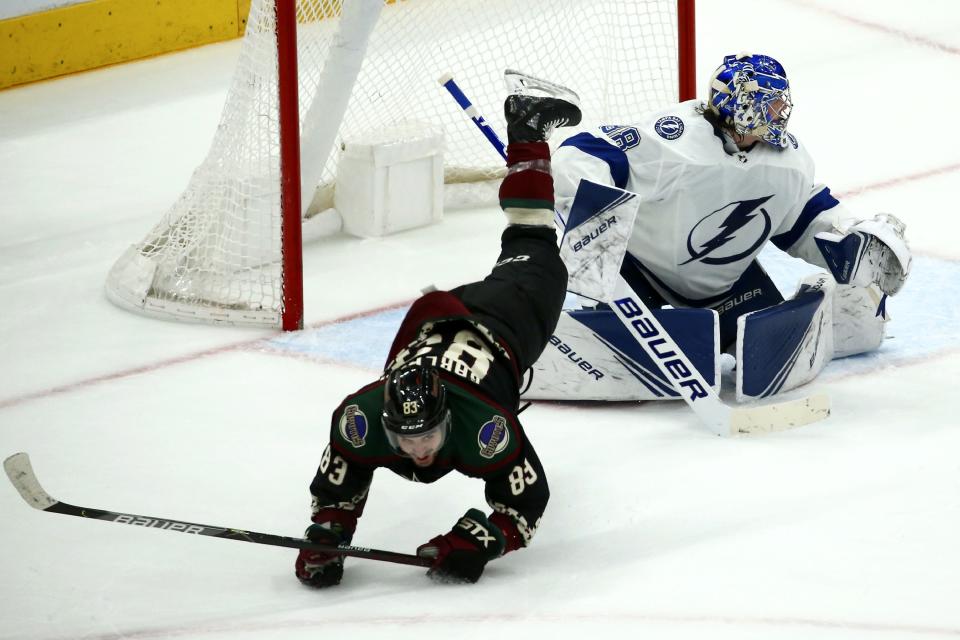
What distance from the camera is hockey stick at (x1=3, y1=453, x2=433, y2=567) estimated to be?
294cm

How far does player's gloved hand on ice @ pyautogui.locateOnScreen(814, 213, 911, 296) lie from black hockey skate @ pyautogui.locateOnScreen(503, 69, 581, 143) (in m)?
0.71

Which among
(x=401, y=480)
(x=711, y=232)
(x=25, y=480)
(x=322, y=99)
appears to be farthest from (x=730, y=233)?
(x=25, y=480)

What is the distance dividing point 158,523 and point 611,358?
1.39m

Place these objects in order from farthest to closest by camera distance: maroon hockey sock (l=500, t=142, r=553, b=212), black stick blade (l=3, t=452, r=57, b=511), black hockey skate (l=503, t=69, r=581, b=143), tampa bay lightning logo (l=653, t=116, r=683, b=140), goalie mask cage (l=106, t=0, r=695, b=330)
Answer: goalie mask cage (l=106, t=0, r=695, b=330) → tampa bay lightning logo (l=653, t=116, r=683, b=140) → black hockey skate (l=503, t=69, r=581, b=143) → maroon hockey sock (l=500, t=142, r=553, b=212) → black stick blade (l=3, t=452, r=57, b=511)

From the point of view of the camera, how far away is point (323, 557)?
3127mm

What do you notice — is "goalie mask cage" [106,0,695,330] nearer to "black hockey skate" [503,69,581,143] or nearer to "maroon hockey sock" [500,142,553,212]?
"black hockey skate" [503,69,581,143]

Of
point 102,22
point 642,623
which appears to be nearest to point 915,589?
point 642,623

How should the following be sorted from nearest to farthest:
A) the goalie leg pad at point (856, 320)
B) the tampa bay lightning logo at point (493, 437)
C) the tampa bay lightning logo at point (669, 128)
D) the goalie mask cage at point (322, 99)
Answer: the tampa bay lightning logo at point (493, 437) → the tampa bay lightning logo at point (669, 128) → the goalie leg pad at point (856, 320) → the goalie mask cage at point (322, 99)

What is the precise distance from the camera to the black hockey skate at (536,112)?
12.3 feet

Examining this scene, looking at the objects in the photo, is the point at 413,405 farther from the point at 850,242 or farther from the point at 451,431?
the point at 850,242

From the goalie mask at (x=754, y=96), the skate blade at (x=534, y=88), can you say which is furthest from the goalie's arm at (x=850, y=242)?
the skate blade at (x=534, y=88)

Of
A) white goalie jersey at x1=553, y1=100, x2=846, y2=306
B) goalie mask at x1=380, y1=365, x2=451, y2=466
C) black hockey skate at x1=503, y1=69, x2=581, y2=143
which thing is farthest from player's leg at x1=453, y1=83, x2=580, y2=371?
goalie mask at x1=380, y1=365, x2=451, y2=466

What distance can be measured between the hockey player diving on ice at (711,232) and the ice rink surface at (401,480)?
0.14 m

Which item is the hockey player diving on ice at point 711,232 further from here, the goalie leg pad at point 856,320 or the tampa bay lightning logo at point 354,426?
the tampa bay lightning logo at point 354,426
